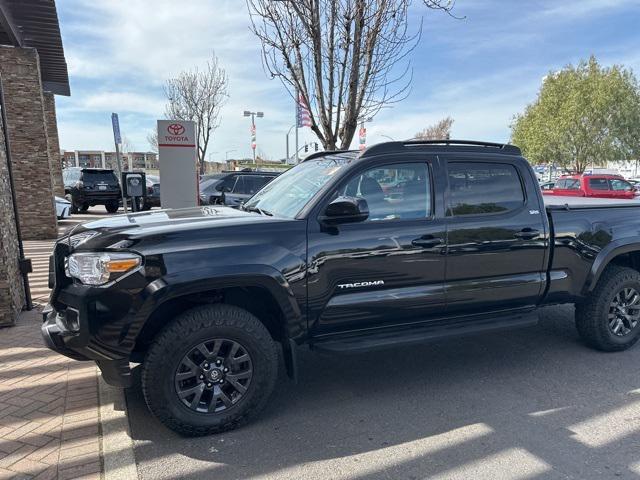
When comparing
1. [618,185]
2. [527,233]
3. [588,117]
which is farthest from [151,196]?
[588,117]

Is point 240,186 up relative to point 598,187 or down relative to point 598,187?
up

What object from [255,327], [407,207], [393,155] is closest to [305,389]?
[255,327]

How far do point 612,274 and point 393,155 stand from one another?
2.58 metres

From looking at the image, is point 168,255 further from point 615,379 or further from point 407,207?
point 615,379

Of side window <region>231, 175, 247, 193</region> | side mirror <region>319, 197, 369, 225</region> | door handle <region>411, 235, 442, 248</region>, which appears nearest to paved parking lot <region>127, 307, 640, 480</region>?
door handle <region>411, 235, 442, 248</region>

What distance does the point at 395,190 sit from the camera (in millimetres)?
3764

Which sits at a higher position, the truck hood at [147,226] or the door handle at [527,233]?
the truck hood at [147,226]

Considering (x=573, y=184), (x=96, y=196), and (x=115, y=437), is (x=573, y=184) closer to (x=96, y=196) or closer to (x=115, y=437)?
(x=96, y=196)

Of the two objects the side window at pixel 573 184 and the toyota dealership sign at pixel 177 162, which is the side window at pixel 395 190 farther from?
the side window at pixel 573 184

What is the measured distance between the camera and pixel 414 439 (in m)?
3.13

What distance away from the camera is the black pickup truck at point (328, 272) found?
297 centimetres

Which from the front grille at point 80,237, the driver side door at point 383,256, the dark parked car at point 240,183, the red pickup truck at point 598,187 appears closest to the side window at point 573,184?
the red pickup truck at point 598,187

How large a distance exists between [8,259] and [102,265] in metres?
3.05

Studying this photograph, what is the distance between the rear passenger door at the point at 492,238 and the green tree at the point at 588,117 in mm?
30665
